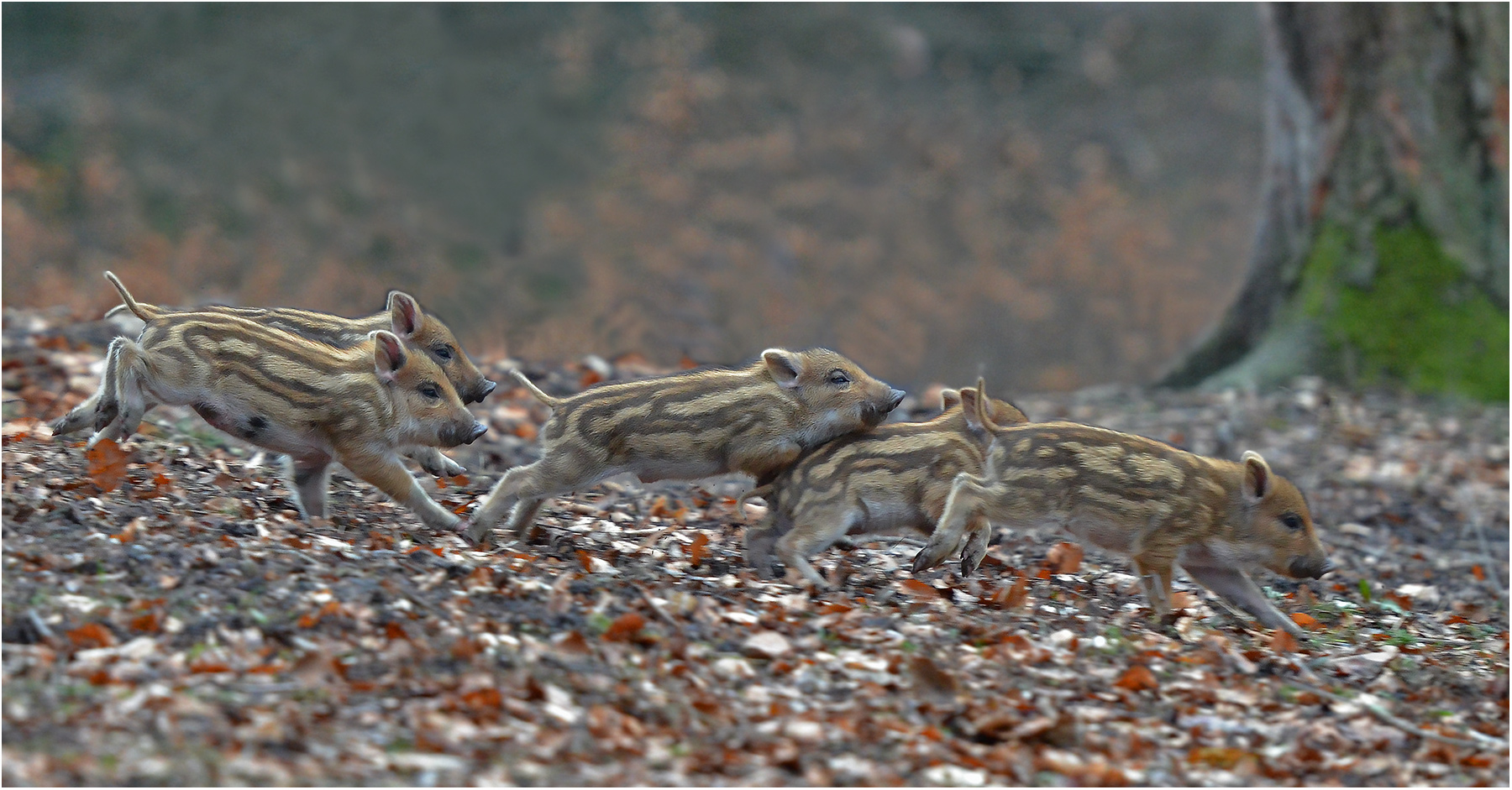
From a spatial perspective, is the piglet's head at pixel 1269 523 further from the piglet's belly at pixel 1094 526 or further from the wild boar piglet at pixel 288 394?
the wild boar piglet at pixel 288 394

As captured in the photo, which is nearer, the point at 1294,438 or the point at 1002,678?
the point at 1002,678

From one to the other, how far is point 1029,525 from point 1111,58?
61.2 feet

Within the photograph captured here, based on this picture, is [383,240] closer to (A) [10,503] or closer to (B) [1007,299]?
(B) [1007,299]

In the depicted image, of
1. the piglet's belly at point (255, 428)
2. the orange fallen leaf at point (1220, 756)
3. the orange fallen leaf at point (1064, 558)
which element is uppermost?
the piglet's belly at point (255, 428)

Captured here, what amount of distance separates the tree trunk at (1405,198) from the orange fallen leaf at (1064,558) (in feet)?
16.2

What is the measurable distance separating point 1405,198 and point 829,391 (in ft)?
21.9

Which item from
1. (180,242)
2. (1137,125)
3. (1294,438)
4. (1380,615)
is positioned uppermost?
(1137,125)

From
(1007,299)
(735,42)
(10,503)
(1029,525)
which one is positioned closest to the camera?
(10,503)

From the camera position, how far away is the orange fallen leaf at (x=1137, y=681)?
16.0 feet

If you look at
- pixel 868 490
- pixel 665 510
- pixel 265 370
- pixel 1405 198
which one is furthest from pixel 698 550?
pixel 1405 198

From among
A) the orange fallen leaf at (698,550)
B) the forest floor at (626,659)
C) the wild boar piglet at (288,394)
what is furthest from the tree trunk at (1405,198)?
the wild boar piglet at (288,394)

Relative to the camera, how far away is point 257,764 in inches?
144

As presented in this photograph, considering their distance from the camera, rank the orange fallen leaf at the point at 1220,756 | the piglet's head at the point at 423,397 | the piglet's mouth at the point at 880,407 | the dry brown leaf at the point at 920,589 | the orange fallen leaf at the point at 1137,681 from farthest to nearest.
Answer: the piglet's mouth at the point at 880,407 → the piglet's head at the point at 423,397 → the dry brown leaf at the point at 920,589 → the orange fallen leaf at the point at 1137,681 → the orange fallen leaf at the point at 1220,756

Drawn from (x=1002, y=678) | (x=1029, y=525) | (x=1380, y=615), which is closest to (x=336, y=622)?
(x=1002, y=678)
